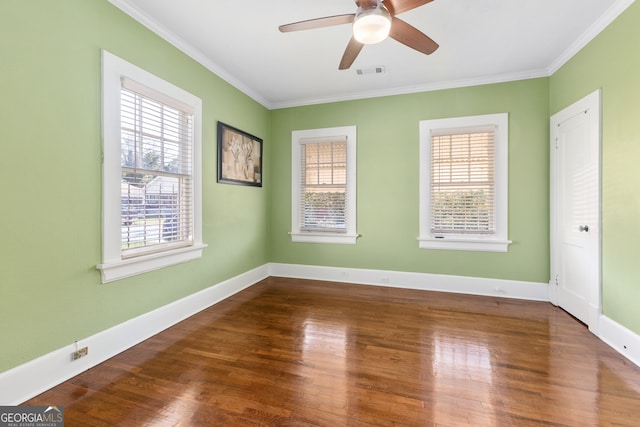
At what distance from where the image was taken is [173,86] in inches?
114

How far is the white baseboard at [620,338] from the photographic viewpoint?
225cm

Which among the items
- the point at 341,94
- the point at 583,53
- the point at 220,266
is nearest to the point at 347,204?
the point at 341,94

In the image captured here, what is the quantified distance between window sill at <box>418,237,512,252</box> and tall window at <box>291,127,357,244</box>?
42.0 inches

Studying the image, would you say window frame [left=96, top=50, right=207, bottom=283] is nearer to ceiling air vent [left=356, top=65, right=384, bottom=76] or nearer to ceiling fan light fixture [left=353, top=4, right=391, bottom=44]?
ceiling fan light fixture [left=353, top=4, right=391, bottom=44]

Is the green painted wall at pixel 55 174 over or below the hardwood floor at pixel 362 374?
over

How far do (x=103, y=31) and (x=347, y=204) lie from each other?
3355 mm

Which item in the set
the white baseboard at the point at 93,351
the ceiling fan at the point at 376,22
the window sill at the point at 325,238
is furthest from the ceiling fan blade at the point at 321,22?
the window sill at the point at 325,238

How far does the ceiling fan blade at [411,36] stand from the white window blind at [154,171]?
87.5 inches

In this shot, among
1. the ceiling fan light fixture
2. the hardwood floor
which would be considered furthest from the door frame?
the ceiling fan light fixture

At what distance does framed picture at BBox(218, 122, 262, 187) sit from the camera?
3654mm

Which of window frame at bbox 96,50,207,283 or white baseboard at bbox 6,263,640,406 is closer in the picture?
white baseboard at bbox 6,263,640,406

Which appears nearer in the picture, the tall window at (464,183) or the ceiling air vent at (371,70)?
the ceiling air vent at (371,70)

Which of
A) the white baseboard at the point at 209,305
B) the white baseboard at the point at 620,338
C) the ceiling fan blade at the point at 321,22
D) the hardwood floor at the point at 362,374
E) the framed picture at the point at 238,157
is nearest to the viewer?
the hardwood floor at the point at 362,374

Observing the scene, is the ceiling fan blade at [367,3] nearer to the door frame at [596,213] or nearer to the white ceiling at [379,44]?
the white ceiling at [379,44]
